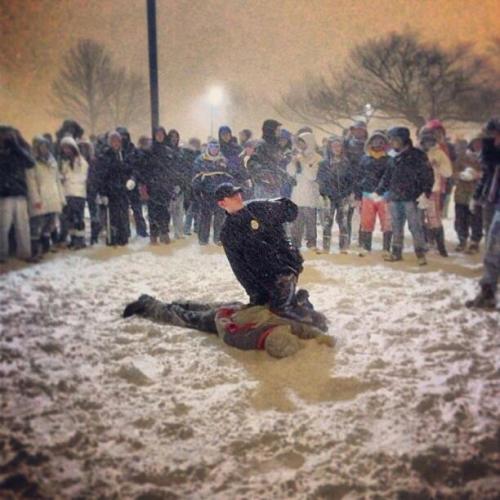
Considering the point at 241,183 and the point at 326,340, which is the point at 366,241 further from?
the point at 326,340

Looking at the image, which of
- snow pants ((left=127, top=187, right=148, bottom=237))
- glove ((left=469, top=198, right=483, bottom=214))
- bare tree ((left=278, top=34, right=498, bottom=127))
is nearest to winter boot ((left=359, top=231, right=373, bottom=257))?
glove ((left=469, top=198, right=483, bottom=214))

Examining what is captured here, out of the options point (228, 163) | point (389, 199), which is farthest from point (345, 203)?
point (228, 163)

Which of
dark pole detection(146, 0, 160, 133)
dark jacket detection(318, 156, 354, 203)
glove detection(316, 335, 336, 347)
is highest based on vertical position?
dark pole detection(146, 0, 160, 133)

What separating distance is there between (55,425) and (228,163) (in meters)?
5.88

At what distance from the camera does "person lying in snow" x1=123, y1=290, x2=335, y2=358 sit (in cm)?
384

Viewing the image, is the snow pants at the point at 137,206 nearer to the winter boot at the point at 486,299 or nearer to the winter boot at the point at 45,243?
the winter boot at the point at 45,243

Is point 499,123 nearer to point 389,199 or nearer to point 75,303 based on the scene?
point 389,199

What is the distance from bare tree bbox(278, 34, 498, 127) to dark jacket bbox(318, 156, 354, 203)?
50.1ft

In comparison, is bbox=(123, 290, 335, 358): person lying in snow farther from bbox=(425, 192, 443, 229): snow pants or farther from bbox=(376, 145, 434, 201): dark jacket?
bbox=(425, 192, 443, 229): snow pants

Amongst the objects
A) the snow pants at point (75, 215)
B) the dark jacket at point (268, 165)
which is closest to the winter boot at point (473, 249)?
the dark jacket at point (268, 165)

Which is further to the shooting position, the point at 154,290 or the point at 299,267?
the point at 154,290

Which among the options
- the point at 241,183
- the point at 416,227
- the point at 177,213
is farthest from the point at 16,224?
the point at 416,227

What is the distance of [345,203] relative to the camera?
7.83 meters

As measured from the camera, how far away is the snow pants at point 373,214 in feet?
25.0
